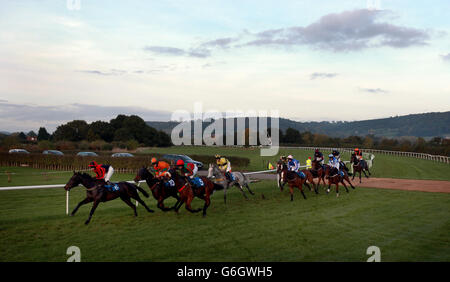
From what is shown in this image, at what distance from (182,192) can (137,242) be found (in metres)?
2.66

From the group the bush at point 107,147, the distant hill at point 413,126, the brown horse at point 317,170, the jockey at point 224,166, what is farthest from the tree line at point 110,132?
the distant hill at point 413,126

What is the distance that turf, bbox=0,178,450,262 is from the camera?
6.65m

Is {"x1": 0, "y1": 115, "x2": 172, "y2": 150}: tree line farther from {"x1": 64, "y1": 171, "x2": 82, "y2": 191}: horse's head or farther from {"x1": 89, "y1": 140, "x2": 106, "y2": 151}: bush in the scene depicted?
{"x1": 64, "y1": 171, "x2": 82, "y2": 191}: horse's head

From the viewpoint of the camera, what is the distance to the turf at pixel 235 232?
21.8 ft

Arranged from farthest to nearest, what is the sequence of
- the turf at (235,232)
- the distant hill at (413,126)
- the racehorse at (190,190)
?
the distant hill at (413,126), the racehorse at (190,190), the turf at (235,232)

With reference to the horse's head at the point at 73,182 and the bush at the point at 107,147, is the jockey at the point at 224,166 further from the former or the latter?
the bush at the point at 107,147

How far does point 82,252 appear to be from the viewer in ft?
21.7

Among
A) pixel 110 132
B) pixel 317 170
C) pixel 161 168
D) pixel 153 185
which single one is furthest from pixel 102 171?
pixel 110 132

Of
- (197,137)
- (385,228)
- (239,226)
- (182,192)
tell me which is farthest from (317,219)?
(197,137)

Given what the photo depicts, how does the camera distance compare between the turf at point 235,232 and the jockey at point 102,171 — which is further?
the jockey at point 102,171

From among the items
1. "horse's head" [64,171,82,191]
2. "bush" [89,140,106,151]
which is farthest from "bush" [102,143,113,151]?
"horse's head" [64,171,82,191]

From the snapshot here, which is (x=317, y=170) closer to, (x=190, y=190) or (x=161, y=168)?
(x=190, y=190)

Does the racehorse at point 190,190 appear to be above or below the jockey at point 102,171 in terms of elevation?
below
